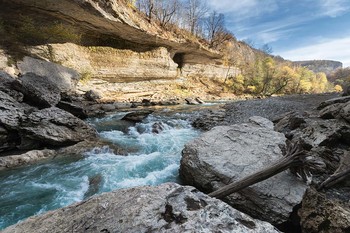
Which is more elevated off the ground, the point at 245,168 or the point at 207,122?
the point at 245,168

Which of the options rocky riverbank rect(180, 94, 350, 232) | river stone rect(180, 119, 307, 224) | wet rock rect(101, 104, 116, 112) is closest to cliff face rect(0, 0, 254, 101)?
wet rock rect(101, 104, 116, 112)

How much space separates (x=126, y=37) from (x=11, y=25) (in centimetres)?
919

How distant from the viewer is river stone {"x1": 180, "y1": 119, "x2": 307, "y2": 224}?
3.17m

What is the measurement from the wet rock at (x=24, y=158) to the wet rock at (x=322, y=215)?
6.69 m

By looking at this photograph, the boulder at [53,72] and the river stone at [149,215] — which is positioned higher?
the boulder at [53,72]

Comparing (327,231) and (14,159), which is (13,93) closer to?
(14,159)

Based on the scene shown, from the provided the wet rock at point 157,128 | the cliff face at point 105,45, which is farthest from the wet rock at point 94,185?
the cliff face at point 105,45

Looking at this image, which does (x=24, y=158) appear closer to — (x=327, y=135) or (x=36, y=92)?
(x=36, y=92)

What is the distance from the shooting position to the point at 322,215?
2.40 metres

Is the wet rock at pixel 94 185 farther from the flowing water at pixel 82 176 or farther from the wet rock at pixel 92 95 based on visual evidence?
the wet rock at pixel 92 95

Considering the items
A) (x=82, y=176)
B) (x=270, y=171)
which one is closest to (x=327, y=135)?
(x=270, y=171)

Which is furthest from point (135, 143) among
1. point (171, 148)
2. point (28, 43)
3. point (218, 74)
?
point (218, 74)

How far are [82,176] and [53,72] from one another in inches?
500

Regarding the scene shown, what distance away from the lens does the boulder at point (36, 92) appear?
28.0 feet
